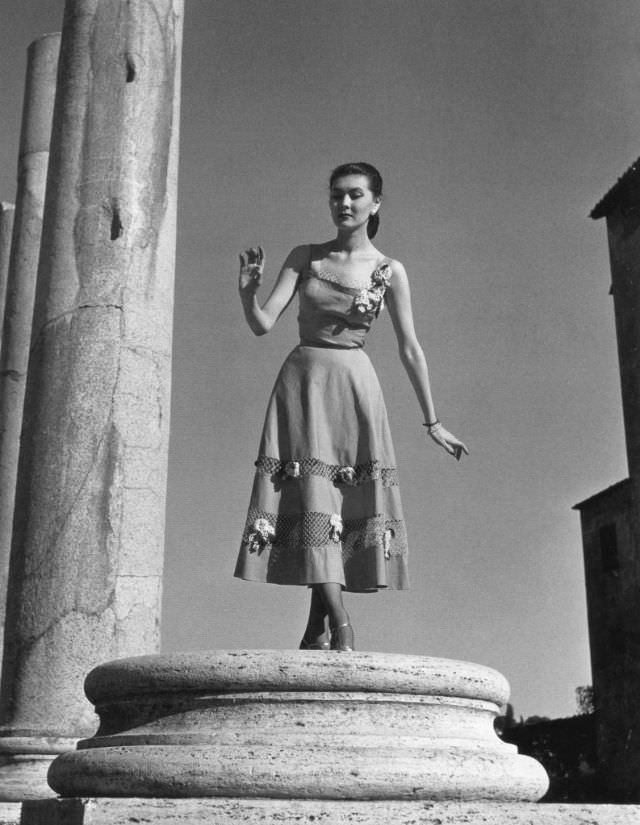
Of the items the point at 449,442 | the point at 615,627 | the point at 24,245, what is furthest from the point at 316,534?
the point at 615,627

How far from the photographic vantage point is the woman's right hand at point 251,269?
5352 millimetres

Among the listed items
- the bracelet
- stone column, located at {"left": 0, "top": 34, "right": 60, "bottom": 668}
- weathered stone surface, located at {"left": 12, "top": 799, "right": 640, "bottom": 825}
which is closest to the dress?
the bracelet

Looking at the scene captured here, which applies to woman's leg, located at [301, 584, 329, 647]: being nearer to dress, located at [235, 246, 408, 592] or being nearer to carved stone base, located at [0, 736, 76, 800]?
dress, located at [235, 246, 408, 592]

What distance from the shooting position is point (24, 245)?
13773 mm

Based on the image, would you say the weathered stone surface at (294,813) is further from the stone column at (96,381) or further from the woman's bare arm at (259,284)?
the stone column at (96,381)

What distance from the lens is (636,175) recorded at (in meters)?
27.0

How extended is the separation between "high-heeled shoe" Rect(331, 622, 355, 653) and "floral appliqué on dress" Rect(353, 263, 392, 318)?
149cm

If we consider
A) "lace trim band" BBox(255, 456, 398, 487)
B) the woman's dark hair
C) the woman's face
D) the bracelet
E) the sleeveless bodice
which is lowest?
"lace trim band" BBox(255, 456, 398, 487)

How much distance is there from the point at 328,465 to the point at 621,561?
26554mm

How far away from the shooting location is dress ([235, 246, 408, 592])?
509 centimetres

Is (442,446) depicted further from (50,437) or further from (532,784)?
(50,437)

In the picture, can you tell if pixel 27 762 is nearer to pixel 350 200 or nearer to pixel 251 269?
pixel 251 269

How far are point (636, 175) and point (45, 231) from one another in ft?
69.2

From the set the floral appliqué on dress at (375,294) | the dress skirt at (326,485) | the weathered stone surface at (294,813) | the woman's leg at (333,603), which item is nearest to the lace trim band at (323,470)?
the dress skirt at (326,485)
